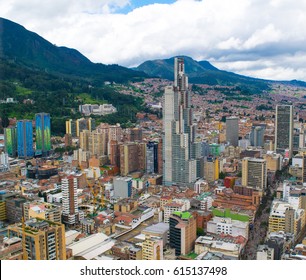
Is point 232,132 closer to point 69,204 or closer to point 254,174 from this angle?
point 254,174

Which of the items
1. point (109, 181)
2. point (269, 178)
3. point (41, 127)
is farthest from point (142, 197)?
point (41, 127)

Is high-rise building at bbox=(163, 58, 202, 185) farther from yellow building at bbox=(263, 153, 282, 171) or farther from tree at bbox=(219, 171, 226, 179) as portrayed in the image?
yellow building at bbox=(263, 153, 282, 171)

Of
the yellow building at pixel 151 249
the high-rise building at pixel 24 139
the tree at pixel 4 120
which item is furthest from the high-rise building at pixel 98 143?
the yellow building at pixel 151 249

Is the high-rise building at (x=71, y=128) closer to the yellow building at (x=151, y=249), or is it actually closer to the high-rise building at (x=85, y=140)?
the high-rise building at (x=85, y=140)

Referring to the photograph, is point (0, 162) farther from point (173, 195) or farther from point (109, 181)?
point (173, 195)

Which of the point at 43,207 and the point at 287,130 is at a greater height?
the point at 287,130

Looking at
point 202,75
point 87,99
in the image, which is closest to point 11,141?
point 87,99
